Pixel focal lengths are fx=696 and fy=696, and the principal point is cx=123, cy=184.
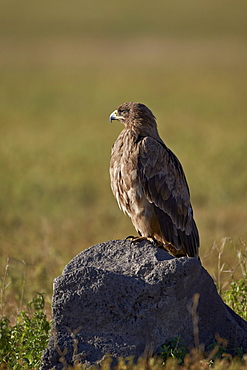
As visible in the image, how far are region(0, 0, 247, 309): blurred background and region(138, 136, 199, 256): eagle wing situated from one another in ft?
2.81

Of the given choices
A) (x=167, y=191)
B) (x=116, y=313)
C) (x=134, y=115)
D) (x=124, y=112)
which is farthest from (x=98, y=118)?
(x=116, y=313)

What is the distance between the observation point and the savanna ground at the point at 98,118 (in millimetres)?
10609

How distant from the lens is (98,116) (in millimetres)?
25594

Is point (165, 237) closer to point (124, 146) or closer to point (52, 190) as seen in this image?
point (124, 146)

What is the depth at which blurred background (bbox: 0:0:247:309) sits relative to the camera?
10930 mm

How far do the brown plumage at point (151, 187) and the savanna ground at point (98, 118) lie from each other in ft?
1.74

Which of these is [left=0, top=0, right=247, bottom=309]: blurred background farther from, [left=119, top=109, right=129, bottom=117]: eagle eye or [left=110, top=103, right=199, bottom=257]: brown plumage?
Answer: [left=119, top=109, right=129, bottom=117]: eagle eye

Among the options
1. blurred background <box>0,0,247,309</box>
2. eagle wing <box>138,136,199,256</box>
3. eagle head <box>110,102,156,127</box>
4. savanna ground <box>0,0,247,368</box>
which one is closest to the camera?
eagle wing <box>138,136,199,256</box>

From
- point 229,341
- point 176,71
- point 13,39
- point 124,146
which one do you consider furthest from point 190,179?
point 13,39

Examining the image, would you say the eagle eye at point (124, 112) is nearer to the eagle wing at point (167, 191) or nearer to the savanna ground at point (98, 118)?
the eagle wing at point (167, 191)

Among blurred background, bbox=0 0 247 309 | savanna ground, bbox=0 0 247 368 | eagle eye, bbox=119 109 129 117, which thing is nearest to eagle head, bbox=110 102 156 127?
eagle eye, bbox=119 109 129 117

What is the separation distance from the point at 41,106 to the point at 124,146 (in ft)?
70.9

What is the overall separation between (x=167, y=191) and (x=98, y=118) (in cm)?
1917

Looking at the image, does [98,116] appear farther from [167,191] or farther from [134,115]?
[167,191]
